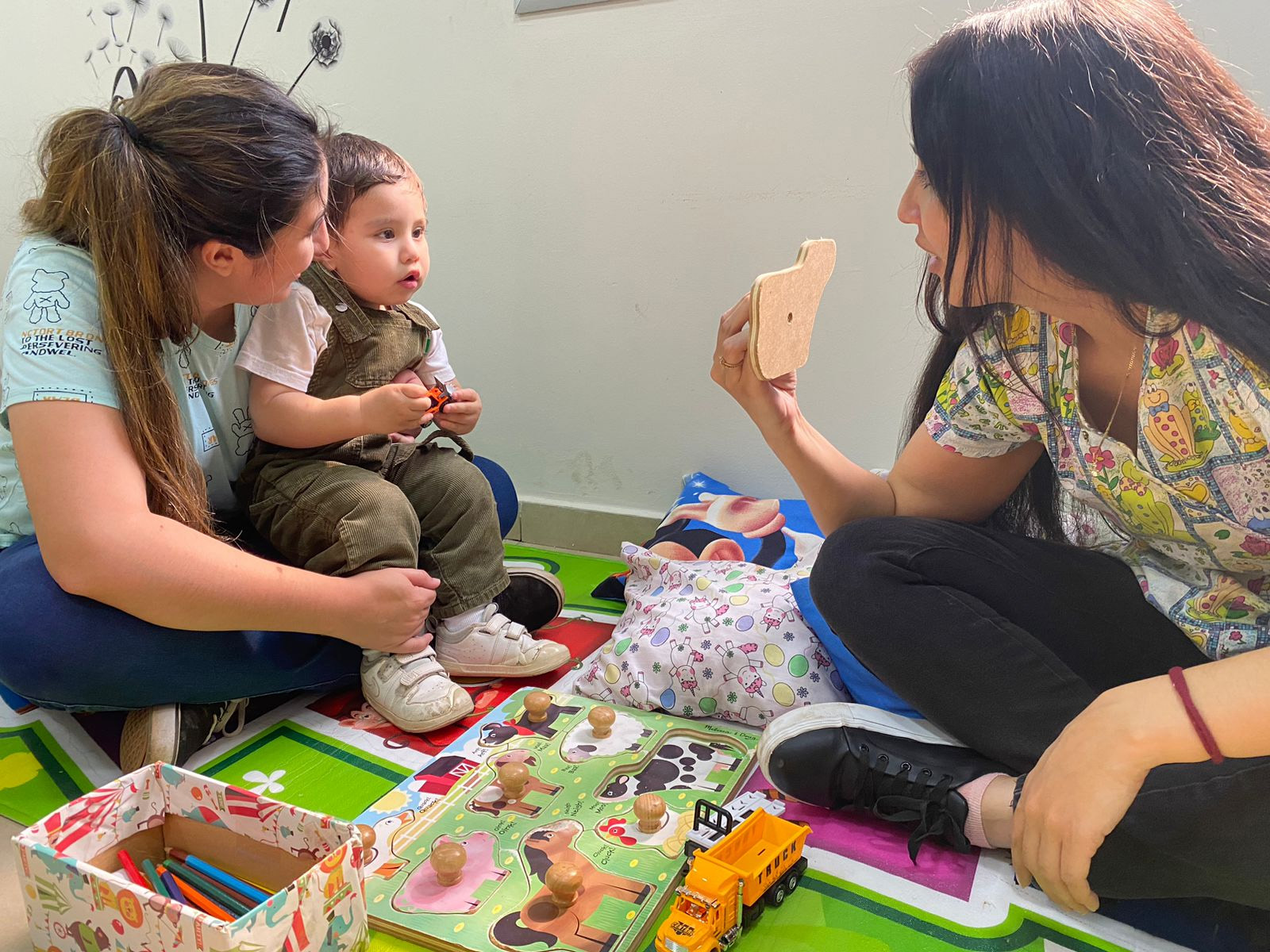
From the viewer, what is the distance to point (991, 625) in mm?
800

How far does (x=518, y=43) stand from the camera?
1.47 m

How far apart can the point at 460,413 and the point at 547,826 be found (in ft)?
1.77

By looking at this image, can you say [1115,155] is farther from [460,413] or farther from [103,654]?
[103,654]

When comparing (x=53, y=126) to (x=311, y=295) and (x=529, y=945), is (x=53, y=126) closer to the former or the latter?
(x=311, y=295)

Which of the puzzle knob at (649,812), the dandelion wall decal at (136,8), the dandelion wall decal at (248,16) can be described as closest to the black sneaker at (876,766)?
the puzzle knob at (649,812)

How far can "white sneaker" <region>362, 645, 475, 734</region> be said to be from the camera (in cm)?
102

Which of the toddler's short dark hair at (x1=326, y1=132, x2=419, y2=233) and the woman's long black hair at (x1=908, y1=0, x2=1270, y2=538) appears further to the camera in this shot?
the toddler's short dark hair at (x1=326, y1=132, x2=419, y2=233)

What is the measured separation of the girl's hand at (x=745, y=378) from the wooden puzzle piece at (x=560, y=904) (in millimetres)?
443

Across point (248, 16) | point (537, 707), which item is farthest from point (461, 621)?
point (248, 16)

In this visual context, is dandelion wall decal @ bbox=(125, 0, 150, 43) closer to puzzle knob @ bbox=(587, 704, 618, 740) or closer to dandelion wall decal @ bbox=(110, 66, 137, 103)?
dandelion wall decal @ bbox=(110, 66, 137, 103)

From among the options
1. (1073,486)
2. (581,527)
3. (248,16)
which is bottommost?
(581,527)

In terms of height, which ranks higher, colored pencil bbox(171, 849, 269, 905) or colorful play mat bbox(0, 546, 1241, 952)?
colored pencil bbox(171, 849, 269, 905)

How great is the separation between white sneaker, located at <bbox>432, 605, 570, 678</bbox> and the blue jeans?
20 centimetres

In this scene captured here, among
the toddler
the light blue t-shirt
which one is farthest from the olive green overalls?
the light blue t-shirt
